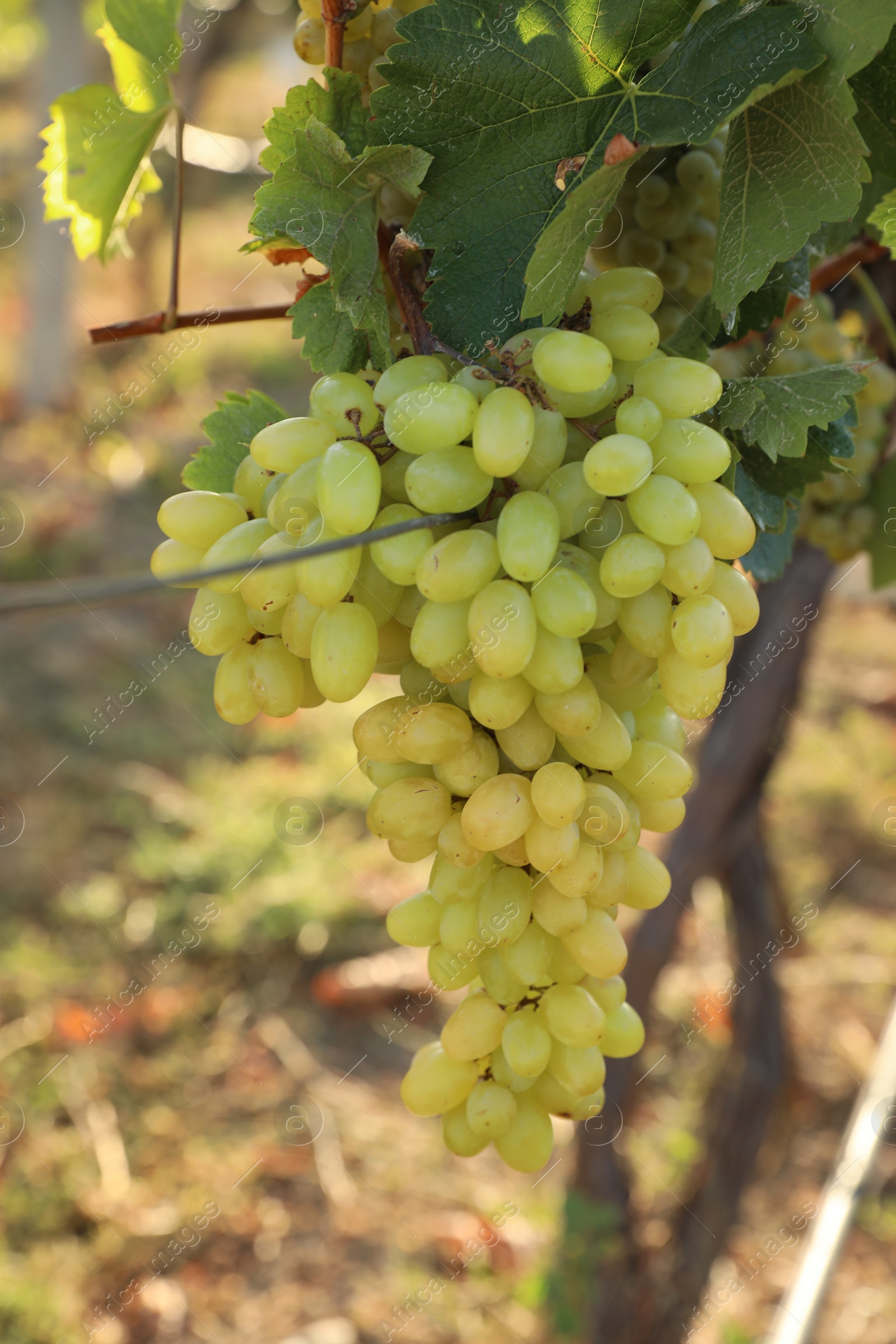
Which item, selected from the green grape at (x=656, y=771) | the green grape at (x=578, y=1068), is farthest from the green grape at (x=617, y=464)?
the green grape at (x=578, y=1068)

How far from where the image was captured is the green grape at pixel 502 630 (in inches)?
12.2

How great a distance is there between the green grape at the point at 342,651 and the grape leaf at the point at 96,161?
335 mm

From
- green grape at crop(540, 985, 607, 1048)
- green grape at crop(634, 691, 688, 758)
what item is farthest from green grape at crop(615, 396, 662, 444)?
green grape at crop(540, 985, 607, 1048)

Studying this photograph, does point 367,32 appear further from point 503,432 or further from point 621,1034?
point 621,1034

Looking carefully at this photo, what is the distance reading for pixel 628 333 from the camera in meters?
0.32

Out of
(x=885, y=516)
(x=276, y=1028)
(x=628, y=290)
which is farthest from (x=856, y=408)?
(x=276, y=1028)

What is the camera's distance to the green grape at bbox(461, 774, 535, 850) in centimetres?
33

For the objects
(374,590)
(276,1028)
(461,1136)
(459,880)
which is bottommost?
(276,1028)

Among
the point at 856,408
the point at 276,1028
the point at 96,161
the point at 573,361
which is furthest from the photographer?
the point at 276,1028

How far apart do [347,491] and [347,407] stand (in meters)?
0.04

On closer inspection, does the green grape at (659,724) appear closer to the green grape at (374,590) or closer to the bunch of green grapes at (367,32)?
the green grape at (374,590)

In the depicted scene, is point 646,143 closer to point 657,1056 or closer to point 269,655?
point 269,655

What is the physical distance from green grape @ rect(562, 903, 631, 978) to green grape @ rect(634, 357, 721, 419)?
0.59 ft

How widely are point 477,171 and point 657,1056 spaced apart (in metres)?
1.78
